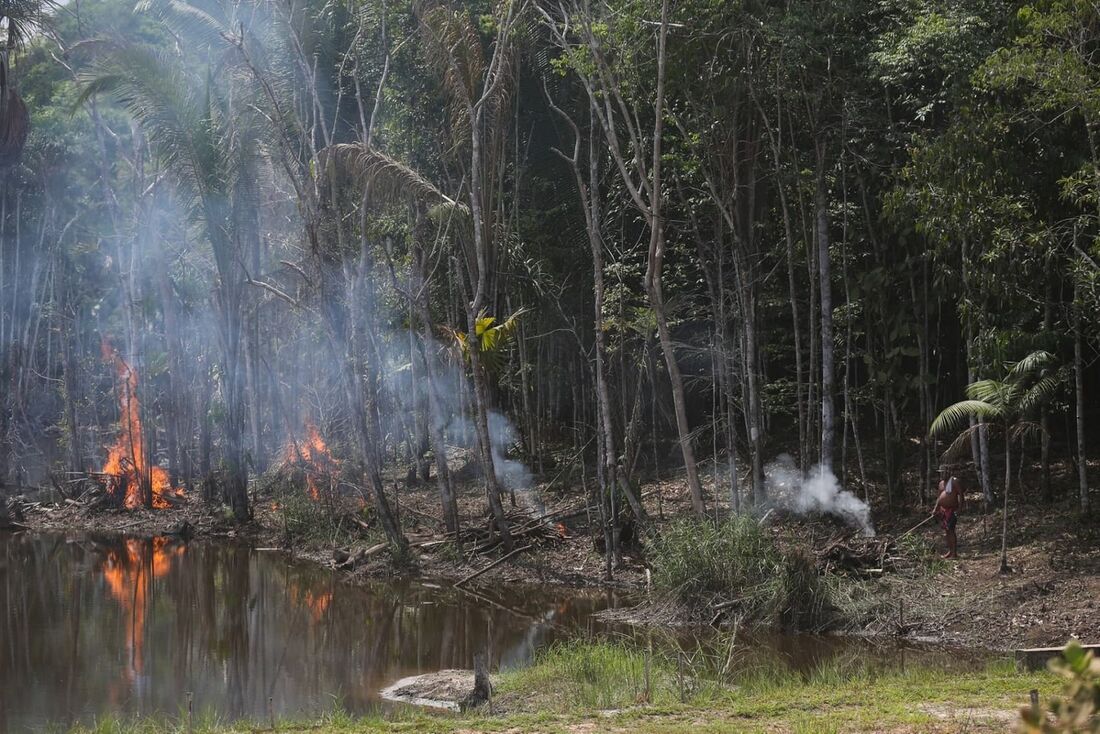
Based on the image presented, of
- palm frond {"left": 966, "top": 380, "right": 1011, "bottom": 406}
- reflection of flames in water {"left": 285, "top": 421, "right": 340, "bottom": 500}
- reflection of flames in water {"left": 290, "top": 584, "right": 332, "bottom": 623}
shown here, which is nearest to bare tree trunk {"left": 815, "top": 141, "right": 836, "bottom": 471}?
palm frond {"left": 966, "top": 380, "right": 1011, "bottom": 406}

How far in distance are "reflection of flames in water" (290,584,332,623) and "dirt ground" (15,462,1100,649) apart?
1.26 m

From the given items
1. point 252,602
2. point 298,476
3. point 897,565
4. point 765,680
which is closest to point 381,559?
point 252,602

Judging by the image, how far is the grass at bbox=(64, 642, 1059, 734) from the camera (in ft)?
28.0

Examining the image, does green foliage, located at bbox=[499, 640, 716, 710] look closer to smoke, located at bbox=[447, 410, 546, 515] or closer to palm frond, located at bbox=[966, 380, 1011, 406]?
palm frond, located at bbox=[966, 380, 1011, 406]

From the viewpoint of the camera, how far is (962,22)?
54.0ft

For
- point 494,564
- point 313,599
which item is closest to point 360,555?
point 313,599

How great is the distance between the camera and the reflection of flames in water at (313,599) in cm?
1783

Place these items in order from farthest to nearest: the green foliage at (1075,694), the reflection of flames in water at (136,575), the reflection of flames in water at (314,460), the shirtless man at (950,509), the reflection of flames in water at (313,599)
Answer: the reflection of flames in water at (314,460) → the reflection of flames in water at (313,599) → the shirtless man at (950,509) → the reflection of flames in water at (136,575) → the green foliage at (1075,694)

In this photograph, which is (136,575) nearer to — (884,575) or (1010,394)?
(884,575)

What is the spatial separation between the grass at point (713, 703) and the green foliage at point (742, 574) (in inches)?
104

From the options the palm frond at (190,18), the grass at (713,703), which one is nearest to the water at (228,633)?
the grass at (713,703)

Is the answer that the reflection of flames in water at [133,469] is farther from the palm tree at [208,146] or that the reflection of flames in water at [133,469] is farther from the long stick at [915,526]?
the long stick at [915,526]

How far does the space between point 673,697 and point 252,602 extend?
10.9m

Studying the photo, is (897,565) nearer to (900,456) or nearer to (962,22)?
(900,456)
